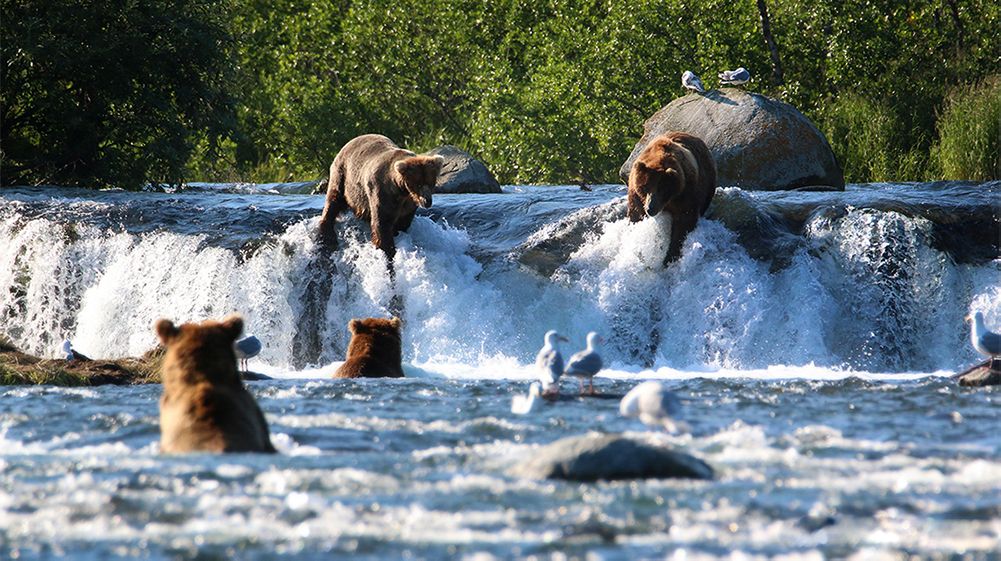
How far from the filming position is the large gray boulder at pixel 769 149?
74.5ft

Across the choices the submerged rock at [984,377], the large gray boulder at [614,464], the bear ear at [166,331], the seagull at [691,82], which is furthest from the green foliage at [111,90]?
the large gray boulder at [614,464]

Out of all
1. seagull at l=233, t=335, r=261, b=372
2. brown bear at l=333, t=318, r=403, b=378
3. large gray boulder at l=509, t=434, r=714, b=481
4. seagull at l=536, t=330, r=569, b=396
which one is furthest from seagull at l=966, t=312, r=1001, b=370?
seagull at l=233, t=335, r=261, b=372

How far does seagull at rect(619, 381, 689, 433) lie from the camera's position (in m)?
9.19

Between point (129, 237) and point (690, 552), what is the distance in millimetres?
14796

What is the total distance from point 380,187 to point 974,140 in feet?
38.5

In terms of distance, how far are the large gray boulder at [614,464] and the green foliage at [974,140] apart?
18402 millimetres

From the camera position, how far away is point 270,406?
11.5 metres

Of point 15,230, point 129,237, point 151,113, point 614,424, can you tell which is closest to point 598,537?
point 614,424

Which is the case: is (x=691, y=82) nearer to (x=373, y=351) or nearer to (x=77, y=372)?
(x=373, y=351)

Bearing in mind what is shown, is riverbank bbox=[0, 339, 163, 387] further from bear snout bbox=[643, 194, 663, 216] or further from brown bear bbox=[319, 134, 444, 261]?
bear snout bbox=[643, 194, 663, 216]

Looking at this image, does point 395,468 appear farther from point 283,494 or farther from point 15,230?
point 15,230

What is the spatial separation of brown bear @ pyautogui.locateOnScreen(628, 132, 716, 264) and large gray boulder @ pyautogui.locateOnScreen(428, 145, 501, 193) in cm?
786

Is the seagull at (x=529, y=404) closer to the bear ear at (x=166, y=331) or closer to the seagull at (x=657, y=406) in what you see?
the seagull at (x=657, y=406)

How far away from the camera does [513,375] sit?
50.3 ft
